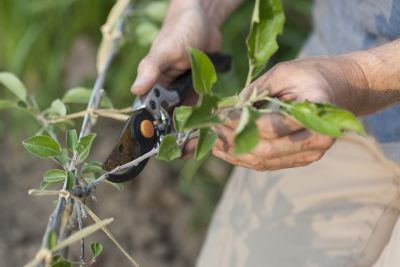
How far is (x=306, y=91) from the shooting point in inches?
29.9

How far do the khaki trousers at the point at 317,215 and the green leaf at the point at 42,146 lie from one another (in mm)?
514

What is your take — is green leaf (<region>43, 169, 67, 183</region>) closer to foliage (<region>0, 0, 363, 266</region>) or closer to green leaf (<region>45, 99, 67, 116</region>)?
foliage (<region>0, 0, 363, 266</region>)

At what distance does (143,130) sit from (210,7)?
0.44m

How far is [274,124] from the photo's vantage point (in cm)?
75

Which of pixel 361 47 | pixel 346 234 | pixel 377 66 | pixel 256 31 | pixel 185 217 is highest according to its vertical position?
pixel 256 31

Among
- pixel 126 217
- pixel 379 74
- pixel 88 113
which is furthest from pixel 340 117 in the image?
pixel 126 217

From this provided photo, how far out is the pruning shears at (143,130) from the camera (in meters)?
0.89

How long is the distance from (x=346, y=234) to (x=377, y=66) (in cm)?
43

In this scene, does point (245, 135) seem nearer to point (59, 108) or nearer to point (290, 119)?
point (290, 119)

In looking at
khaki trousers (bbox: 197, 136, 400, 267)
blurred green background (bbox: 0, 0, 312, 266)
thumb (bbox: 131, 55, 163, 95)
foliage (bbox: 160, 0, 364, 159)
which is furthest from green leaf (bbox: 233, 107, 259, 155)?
blurred green background (bbox: 0, 0, 312, 266)

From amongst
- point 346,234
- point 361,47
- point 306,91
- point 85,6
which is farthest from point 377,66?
point 85,6

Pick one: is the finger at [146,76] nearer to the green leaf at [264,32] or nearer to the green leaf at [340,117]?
the green leaf at [264,32]

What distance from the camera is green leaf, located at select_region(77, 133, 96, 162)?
81cm

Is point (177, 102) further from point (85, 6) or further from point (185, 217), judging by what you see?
point (85, 6)
